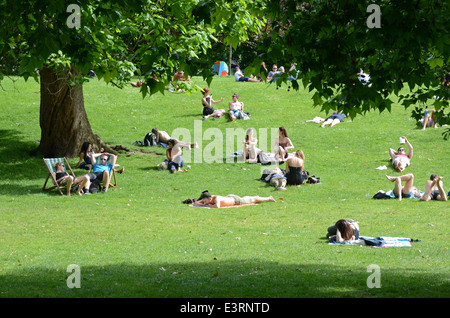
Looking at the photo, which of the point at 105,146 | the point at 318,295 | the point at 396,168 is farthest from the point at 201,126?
the point at 318,295

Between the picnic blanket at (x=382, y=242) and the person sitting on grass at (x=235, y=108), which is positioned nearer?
the picnic blanket at (x=382, y=242)

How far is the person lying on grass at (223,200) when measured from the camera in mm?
16547

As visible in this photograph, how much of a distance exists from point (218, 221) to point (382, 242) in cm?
431

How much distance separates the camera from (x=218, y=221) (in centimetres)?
1470

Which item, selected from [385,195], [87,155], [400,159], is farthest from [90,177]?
[400,159]

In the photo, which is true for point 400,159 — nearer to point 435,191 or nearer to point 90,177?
point 435,191

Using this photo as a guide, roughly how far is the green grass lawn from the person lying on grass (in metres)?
0.51

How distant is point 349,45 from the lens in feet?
25.8

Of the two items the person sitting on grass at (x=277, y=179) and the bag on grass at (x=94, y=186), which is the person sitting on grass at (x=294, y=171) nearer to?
the person sitting on grass at (x=277, y=179)

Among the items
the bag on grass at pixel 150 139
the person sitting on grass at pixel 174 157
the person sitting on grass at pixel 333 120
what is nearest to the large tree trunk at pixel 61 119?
the bag on grass at pixel 150 139

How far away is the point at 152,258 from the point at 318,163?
13.6m

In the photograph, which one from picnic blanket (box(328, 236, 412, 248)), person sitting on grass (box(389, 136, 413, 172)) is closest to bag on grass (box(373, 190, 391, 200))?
person sitting on grass (box(389, 136, 413, 172))

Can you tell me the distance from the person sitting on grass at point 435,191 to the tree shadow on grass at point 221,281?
8109 mm

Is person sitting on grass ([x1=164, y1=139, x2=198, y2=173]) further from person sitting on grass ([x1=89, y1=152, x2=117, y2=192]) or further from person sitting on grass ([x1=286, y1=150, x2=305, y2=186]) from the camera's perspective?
person sitting on grass ([x1=286, y1=150, x2=305, y2=186])
